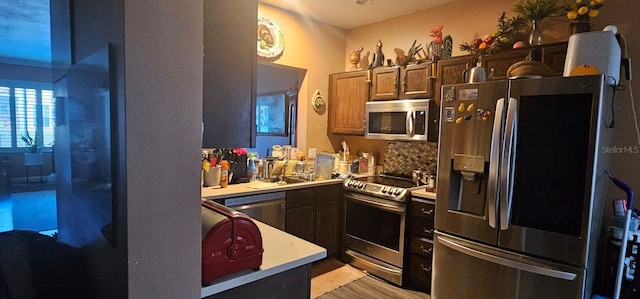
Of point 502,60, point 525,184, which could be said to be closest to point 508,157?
point 525,184

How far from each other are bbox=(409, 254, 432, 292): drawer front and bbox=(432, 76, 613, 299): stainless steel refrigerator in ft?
1.36

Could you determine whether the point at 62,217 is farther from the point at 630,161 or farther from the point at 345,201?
the point at 630,161

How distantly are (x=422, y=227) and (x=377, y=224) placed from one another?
50cm

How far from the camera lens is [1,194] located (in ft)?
5.02

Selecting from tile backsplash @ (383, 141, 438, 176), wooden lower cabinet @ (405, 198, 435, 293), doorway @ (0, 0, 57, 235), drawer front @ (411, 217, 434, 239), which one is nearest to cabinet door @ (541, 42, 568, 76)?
tile backsplash @ (383, 141, 438, 176)

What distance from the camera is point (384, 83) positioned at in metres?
3.46

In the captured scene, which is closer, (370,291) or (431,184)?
(370,291)

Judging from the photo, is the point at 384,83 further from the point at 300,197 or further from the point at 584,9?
the point at 584,9

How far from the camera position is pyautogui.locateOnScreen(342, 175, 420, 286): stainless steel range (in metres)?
2.99

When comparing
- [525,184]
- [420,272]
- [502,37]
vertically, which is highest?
[502,37]

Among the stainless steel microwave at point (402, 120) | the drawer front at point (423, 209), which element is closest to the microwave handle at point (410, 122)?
the stainless steel microwave at point (402, 120)

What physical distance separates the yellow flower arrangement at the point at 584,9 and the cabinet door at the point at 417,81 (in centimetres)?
107

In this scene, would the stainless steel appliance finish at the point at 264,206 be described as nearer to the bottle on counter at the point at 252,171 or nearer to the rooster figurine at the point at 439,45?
the bottle on counter at the point at 252,171

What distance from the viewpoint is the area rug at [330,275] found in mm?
2953
